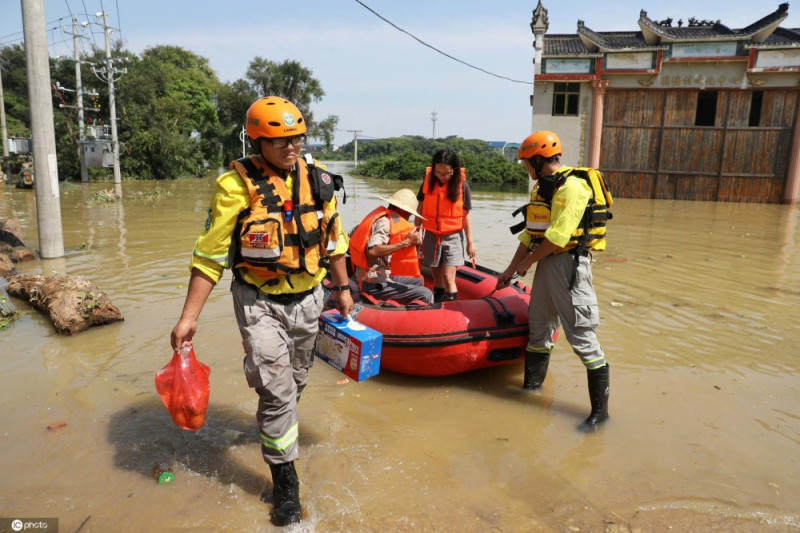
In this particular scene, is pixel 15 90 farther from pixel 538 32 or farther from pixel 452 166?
pixel 452 166

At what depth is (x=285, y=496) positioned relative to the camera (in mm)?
2646

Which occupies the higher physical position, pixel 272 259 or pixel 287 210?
pixel 287 210

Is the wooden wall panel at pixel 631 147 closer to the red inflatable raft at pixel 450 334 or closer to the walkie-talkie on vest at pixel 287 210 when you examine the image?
the red inflatable raft at pixel 450 334

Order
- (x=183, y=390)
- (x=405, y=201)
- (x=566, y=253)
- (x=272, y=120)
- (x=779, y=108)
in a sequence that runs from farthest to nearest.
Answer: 1. (x=779, y=108)
2. (x=405, y=201)
3. (x=566, y=253)
4. (x=183, y=390)
5. (x=272, y=120)

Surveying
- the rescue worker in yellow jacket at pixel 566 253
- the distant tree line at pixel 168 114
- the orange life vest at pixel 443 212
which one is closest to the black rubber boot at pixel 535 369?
the rescue worker in yellow jacket at pixel 566 253

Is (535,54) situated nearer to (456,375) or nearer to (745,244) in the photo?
(745,244)

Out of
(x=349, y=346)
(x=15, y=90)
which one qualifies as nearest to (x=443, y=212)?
(x=349, y=346)

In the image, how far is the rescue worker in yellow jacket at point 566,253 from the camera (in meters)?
3.39

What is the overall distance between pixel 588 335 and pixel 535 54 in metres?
17.0

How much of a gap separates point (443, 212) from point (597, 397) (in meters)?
2.24

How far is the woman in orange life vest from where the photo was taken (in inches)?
203

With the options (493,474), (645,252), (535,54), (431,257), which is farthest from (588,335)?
(535,54)

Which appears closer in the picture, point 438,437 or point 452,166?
point 438,437

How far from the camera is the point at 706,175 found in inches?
726
